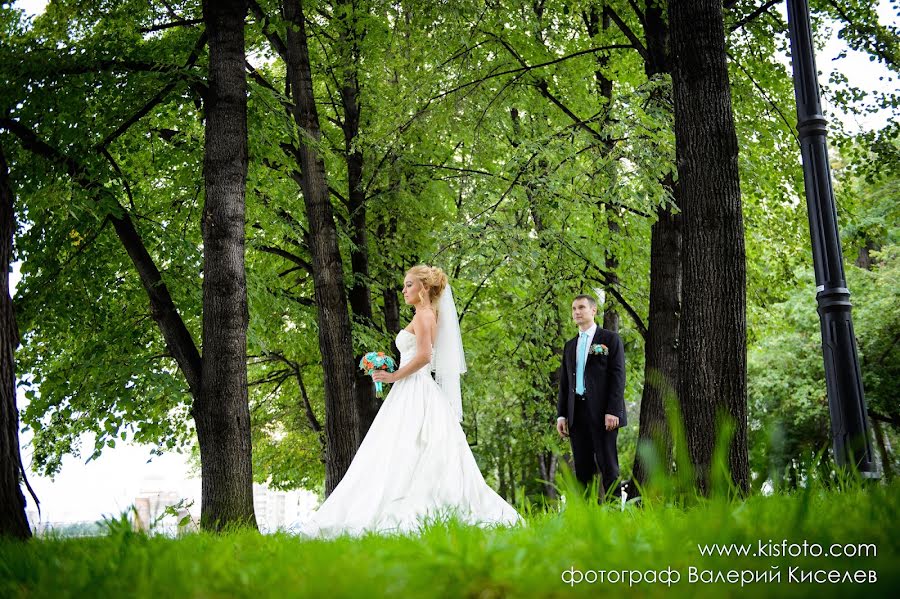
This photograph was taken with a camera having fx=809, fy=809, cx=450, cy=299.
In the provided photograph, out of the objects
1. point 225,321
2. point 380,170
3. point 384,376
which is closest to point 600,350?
point 384,376

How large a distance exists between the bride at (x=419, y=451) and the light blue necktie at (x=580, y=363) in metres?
1.64

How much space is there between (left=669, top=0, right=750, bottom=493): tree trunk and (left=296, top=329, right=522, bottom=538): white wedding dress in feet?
6.06

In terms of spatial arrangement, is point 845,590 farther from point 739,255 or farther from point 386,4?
point 386,4

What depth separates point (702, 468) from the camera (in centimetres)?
562

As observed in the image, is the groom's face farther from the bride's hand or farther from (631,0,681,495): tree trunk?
(631,0,681,495): tree trunk

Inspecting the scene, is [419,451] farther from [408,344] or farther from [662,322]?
[662,322]

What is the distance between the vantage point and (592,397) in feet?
28.9

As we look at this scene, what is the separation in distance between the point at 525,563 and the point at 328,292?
8.87 meters

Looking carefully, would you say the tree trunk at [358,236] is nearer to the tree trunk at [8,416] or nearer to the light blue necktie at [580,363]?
the light blue necktie at [580,363]

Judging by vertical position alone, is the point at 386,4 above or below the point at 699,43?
above

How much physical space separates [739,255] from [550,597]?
14.9 feet

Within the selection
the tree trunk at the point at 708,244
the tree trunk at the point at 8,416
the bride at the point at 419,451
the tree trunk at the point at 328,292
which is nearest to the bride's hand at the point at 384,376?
the bride at the point at 419,451

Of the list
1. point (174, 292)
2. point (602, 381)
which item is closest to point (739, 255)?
point (602, 381)

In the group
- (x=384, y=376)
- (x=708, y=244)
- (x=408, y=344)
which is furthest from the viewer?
(x=408, y=344)
